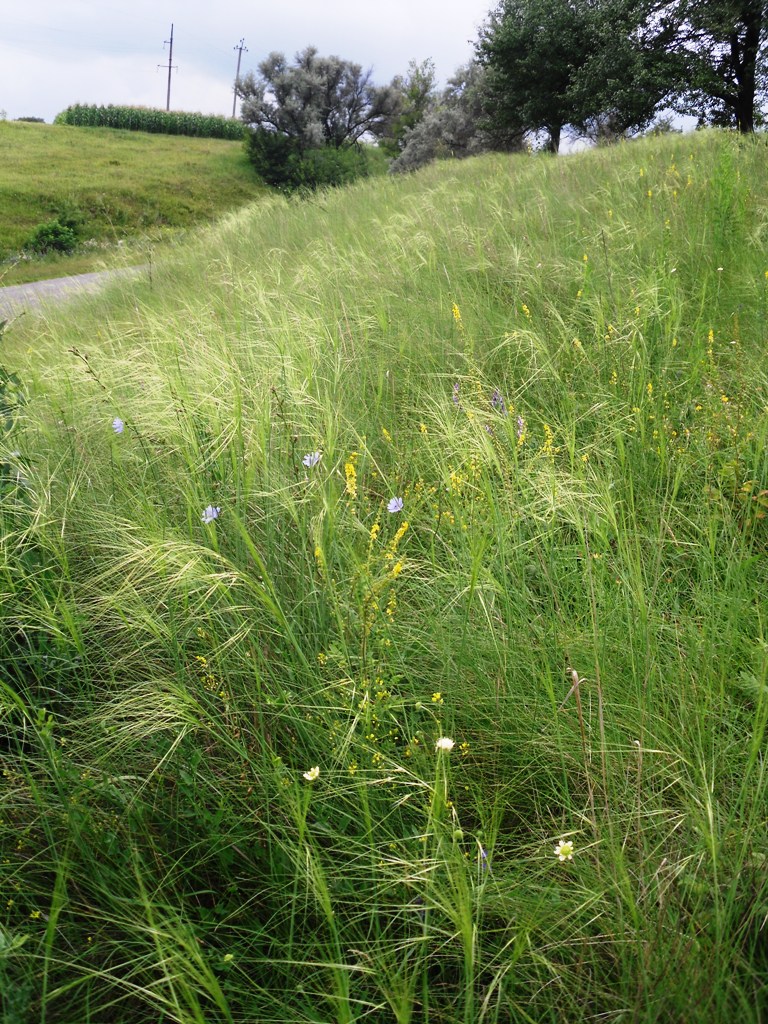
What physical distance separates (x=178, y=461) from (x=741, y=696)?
1.74 metres

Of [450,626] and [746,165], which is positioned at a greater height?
[746,165]

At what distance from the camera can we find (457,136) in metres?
26.0

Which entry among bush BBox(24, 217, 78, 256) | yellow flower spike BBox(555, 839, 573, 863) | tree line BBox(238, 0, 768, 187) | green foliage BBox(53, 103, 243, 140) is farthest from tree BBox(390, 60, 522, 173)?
yellow flower spike BBox(555, 839, 573, 863)

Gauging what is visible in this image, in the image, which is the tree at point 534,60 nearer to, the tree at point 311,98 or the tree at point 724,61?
the tree at point 724,61

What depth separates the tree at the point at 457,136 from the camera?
2417cm

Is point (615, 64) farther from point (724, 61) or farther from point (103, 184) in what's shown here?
point (103, 184)

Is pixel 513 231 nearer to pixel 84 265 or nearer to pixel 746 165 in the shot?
pixel 746 165

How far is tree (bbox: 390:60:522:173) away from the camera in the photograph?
2417 centimetres

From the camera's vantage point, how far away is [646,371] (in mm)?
2473

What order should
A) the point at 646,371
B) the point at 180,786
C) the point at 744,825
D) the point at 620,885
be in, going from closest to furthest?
the point at 620,885 → the point at 744,825 → the point at 180,786 → the point at 646,371

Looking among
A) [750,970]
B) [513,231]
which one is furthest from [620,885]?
[513,231]

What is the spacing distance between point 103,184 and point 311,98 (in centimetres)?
1225

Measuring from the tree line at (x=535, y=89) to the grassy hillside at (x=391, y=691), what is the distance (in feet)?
38.3

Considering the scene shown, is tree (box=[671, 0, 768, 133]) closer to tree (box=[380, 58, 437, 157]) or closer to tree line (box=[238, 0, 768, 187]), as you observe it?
tree line (box=[238, 0, 768, 187])
